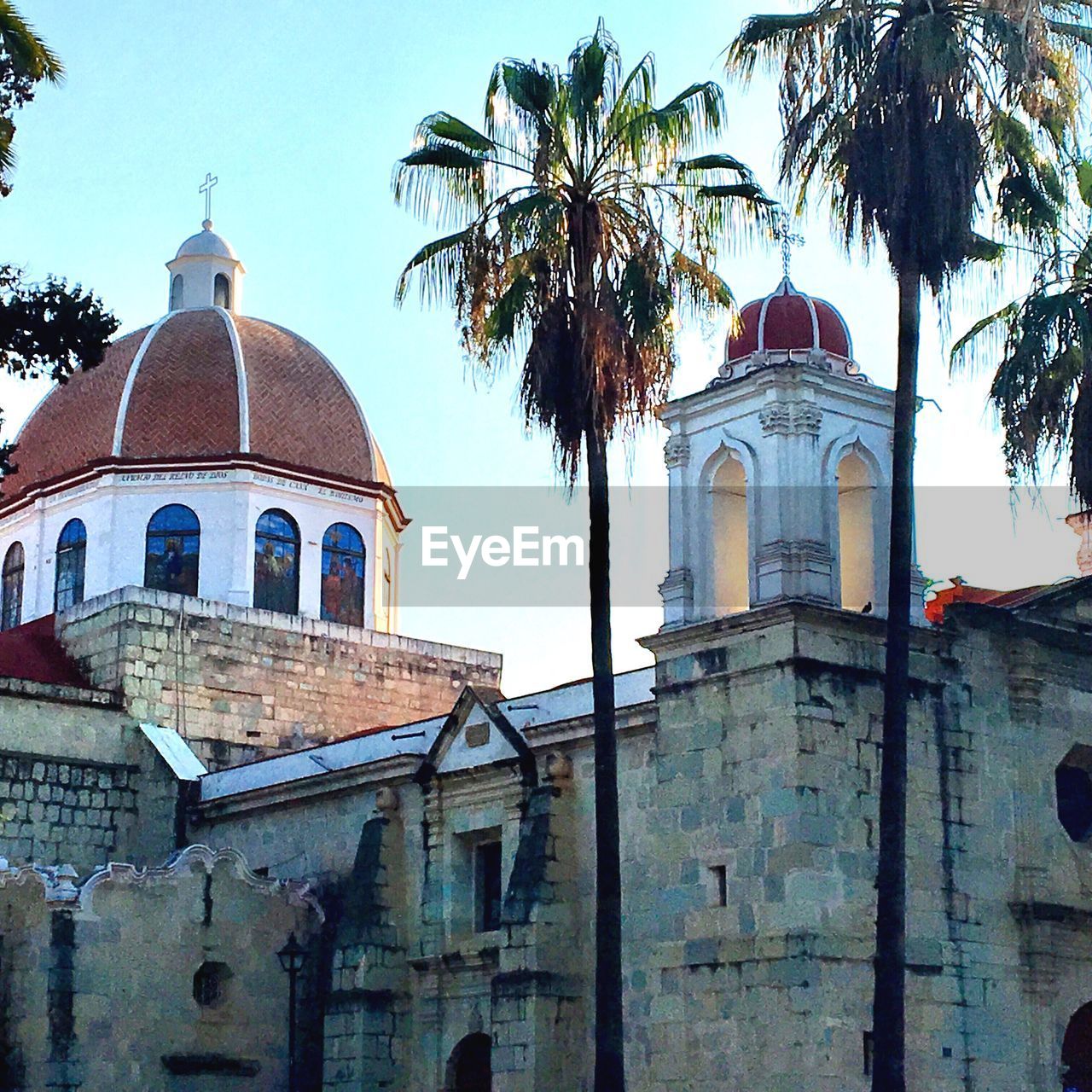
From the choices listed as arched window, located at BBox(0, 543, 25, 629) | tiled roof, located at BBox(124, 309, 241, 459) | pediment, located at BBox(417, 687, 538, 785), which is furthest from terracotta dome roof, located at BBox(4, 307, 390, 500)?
pediment, located at BBox(417, 687, 538, 785)

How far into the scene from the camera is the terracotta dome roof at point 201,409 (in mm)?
31656

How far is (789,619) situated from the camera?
2058cm

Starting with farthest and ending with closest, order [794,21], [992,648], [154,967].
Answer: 1. [154,967]
2. [992,648]
3. [794,21]

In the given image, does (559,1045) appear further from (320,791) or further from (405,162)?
(405,162)

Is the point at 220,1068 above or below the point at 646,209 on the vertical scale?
below

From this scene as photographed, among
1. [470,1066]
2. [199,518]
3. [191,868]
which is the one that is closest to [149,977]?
[191,868]

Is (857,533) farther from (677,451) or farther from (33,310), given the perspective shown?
(33,310)

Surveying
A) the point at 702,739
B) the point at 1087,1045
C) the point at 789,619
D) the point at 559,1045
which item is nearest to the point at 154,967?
the point at 559,1045

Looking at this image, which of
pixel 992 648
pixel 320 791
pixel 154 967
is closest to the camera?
pixel 992 648

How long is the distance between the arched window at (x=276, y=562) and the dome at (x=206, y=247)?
232 inches

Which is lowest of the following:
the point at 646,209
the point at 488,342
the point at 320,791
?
the point at 320,791

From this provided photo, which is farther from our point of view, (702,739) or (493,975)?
(493,975)

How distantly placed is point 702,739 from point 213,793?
33.1 ft

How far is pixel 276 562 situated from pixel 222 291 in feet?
20.0
